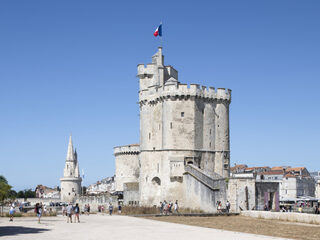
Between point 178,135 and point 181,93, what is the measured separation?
14.6 ft

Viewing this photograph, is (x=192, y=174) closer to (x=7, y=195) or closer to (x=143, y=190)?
(x=143, y=190)

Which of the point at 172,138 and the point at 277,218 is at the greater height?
the point at 172,138

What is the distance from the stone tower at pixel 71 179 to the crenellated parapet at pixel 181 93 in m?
50.5

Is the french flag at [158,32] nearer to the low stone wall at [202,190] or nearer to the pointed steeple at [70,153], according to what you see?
the low stone wall at [202,190]

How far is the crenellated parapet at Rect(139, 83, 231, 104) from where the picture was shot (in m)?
50.2

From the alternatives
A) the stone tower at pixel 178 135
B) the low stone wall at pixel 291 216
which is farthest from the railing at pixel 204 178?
the low stone wall at pixel 291 216

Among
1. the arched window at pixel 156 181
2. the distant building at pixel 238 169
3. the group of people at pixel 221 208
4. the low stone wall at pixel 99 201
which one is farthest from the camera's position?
the distant building at pixel 238 169

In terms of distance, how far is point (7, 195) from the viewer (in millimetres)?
40906

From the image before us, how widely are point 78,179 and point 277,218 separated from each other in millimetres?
73940

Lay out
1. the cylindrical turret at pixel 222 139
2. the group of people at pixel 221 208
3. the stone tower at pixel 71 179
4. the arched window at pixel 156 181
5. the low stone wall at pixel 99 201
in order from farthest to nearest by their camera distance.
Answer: the stone tower at pixel 71 179 → the low stone wall at pixel 99 201 → the cylindrical turret at pixel 222 139 → the arched window at pixel 156 181 → the group of people at pixel 221 208

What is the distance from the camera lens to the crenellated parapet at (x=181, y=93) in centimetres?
5016

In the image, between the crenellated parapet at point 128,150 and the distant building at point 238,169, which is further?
the distant building at point 238,169

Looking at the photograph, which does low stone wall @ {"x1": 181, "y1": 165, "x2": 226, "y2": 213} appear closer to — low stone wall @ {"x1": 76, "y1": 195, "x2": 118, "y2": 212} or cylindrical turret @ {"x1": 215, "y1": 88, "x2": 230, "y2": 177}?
cylindrical turret @ {"x1": 215, "y1": 88, "x2": 230, "y2": 177}

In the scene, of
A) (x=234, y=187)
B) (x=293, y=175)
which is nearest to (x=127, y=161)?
(x=234, y=187)
